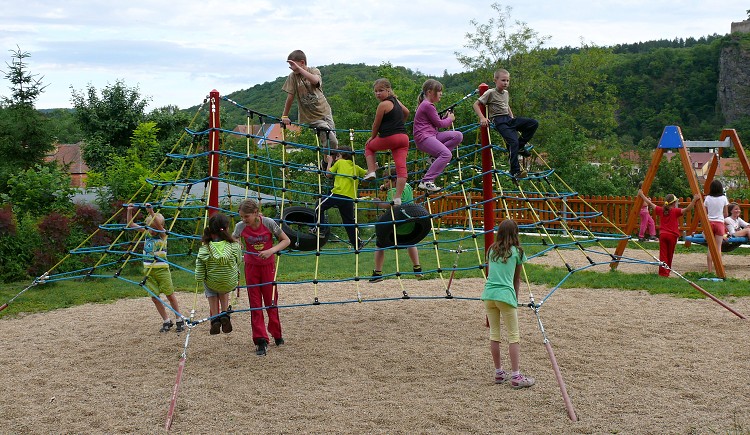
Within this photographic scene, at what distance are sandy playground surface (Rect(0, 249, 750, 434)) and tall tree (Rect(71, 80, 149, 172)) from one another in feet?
62.5

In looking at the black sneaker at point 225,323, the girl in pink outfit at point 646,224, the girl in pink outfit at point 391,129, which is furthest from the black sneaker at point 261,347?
the girl in pink outfit at point 646,224

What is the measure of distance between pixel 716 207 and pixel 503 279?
22.8 feet

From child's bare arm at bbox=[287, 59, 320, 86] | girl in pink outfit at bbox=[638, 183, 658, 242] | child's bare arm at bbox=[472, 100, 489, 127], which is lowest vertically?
girl in pink outfit at bbox=[638, 183, 658, 242]

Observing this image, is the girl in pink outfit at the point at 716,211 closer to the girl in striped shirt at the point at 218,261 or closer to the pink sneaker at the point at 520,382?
the pink sneaker at the point at 520,382

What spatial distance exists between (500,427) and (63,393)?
12.1ft

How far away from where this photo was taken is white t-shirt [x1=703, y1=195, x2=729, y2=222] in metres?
11.0

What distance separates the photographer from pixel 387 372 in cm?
638

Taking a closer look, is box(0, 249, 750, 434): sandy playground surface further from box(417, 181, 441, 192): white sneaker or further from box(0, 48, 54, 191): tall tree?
box(0, 48, 54, 191): tall tree

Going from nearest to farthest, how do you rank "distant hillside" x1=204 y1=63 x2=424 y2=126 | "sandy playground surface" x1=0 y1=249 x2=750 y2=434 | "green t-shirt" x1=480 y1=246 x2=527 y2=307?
"sandy playground surface" x1=0 y1=249 x2=750 y2=434 → "green t-shirt" x1=480 y1=246 x2=527 y2=307 → "distant hillside" x1=204 y1=63 x2=424 y2=126

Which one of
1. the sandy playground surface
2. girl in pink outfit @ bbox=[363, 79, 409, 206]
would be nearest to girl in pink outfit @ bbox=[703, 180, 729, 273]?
the sandy playground surface

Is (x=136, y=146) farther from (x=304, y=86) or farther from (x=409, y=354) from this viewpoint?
(x=409, y=354)

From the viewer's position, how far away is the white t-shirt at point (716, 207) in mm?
Answer: 11047

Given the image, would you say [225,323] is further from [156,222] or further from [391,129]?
[391,129]

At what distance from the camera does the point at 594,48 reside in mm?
36500
